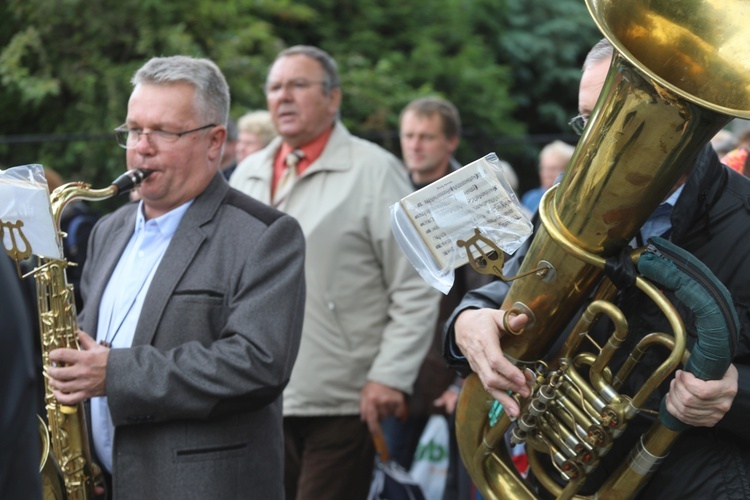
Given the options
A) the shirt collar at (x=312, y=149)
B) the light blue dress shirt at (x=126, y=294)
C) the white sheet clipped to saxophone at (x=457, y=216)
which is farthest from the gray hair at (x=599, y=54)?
the shirt collar at (x=312, y=149)

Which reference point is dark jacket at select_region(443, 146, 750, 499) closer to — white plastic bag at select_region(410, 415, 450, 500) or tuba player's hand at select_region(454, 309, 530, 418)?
tuba player's hand at select_region(454, 309, 530, 418)

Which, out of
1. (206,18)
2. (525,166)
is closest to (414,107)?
(206,18)

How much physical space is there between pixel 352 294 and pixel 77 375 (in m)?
1.78

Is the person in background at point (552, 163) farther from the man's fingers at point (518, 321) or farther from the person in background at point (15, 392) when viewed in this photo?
the person in background at point (15, 392)

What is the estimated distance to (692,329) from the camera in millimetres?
2590

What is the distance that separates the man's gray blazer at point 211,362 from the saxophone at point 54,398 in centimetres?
17

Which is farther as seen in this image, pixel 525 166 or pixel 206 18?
pixel 525 166

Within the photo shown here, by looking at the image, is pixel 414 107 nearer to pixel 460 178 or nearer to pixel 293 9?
pixel 460 178

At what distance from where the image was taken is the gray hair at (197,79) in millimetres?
3330

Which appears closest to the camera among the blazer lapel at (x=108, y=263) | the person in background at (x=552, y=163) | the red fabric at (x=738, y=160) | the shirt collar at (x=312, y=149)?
the blazer lapel at (x=108, y=263)

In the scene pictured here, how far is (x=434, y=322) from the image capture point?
4.84 metres

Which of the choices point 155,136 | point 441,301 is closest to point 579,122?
point 155,136

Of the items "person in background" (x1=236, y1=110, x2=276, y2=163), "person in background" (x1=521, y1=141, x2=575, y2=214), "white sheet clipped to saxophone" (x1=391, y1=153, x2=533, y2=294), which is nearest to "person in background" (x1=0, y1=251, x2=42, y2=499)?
"white sheet clipped to saxophone" (x1=391, y1=153, x2=533, y2=294)

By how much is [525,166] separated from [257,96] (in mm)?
4063
